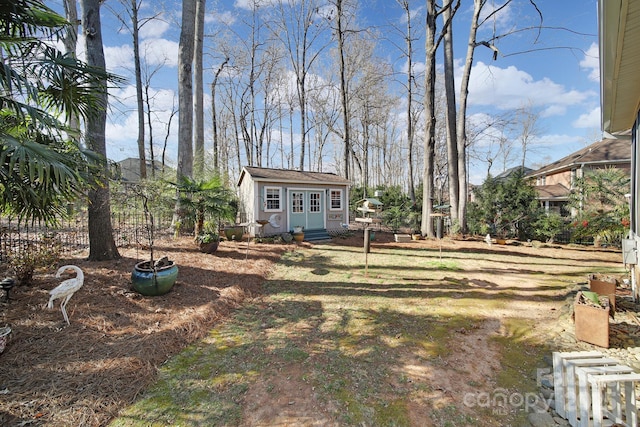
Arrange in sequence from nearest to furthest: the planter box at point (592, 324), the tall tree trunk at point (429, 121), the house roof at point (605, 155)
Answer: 1. the planter box at point (592, 324)
2. the tall tree trunk at point (429, 121)
3. the house roof at point (605, 155)

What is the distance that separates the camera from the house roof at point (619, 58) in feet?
7.64

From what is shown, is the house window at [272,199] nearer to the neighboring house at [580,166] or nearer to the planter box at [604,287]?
the planter box at [604,287]

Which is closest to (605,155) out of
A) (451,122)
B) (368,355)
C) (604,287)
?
(451,122)

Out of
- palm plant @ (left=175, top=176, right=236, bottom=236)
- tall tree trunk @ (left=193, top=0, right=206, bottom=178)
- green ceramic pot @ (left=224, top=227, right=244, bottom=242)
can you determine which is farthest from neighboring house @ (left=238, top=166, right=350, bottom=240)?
palm plant @ (left=175, top=176, right=236, bottom=236)

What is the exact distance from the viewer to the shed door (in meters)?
12.1

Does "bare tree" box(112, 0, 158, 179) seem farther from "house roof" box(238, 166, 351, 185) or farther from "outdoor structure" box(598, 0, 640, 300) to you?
"outdoor structure" box(598, 0, 640, 300)

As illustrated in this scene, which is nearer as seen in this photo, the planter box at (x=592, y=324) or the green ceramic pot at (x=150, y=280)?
the planter box at (x=592, y=324)

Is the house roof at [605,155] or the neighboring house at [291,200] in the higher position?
the house roof at [605,155]

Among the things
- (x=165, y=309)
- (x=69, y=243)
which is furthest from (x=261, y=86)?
(x=165, y=309)

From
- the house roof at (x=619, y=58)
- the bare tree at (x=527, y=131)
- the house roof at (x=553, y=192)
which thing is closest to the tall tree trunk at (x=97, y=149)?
the house roof at (x=619, y=58)

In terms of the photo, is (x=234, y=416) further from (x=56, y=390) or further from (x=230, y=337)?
(x=56, y=390)

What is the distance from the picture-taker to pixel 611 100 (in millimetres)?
4324

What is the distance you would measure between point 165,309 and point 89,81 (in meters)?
3.53

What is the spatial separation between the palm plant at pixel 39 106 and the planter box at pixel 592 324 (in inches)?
249
